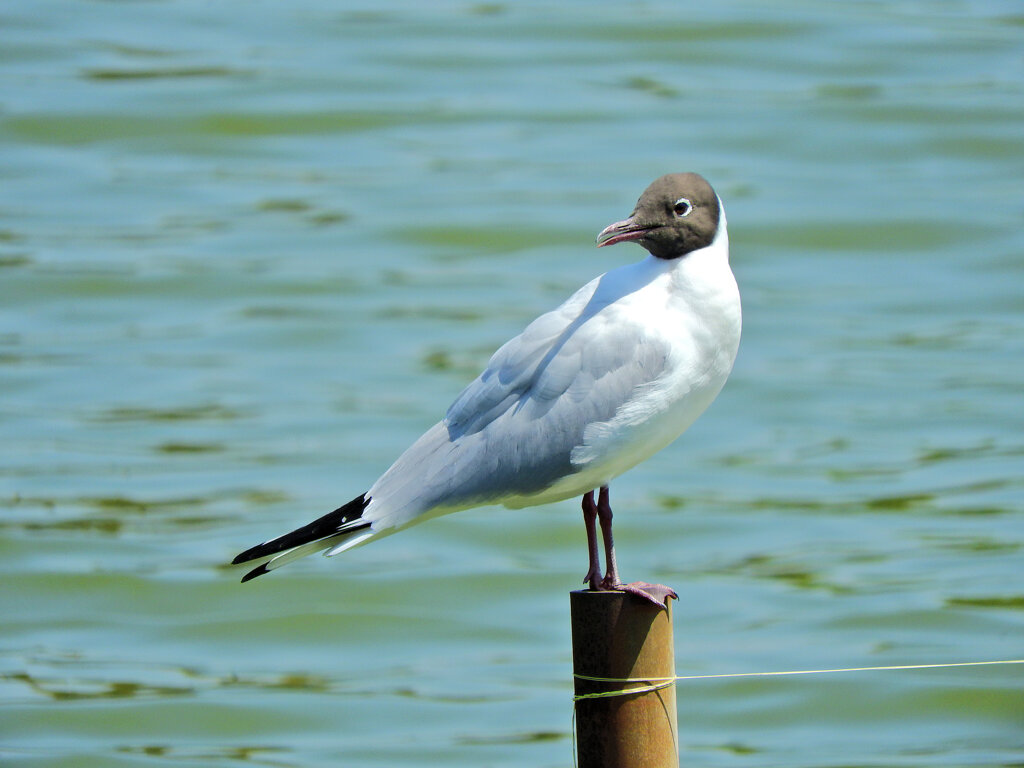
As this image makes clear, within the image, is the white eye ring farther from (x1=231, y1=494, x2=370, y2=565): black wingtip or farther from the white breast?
(x1=231, y1=494, x2=370, y2=565): black wingtip

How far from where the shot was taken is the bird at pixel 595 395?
12.4 ft

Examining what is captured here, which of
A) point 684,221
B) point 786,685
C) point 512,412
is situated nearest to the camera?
point 684,221

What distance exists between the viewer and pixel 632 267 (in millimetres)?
3906

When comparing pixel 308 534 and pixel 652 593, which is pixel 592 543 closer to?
pixel 652 593

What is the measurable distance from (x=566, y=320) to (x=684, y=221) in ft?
1.30

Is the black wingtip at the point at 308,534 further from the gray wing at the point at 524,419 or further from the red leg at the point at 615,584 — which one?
the red leg at the point at 615,584

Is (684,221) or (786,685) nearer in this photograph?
(684,221)

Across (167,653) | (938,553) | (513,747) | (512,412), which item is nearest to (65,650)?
(167,653)

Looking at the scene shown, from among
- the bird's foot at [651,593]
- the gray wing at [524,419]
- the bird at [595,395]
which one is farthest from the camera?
the gray wing at [524,419]

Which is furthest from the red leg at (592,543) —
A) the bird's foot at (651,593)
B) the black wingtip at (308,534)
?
the black wingtip at (308,534)

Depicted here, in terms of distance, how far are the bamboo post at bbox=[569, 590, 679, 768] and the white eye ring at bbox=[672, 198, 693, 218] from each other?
867 millimetres

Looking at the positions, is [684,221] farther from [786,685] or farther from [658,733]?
[786,685]

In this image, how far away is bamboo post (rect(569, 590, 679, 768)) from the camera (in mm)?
3701

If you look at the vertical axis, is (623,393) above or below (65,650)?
above
